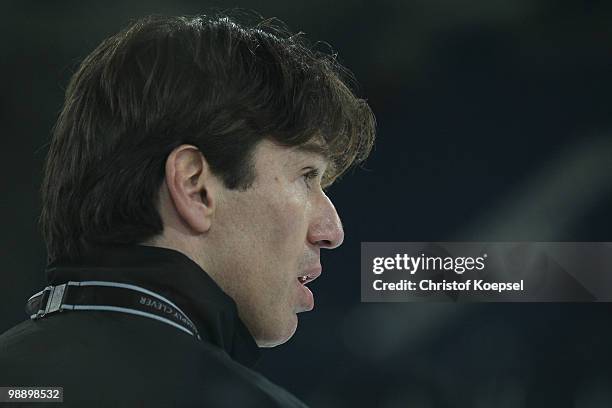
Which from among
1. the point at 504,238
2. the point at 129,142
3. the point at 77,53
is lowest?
the point at 129,142

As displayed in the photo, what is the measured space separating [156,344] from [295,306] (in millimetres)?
230

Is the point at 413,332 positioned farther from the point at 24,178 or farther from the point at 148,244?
the point at 148,244

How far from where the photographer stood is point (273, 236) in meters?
0.73

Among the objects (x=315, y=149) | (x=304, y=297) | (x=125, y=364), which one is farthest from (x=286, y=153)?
(x=125, y=364)

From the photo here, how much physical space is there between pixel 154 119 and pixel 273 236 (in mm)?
138

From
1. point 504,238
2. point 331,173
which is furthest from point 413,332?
point 331,173

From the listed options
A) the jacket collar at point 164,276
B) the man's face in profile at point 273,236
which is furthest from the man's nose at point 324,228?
the jacket collar at point 164,276

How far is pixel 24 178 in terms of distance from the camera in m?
2.63

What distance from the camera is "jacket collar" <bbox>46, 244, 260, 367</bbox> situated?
24.7 inches

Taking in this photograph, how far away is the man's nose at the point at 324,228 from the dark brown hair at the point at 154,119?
6 centimetres

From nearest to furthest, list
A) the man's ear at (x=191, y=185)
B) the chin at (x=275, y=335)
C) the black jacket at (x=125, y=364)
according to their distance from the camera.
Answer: the black jacket at (x=125, y=364) → the man's ear at (x=191, y=185) → the chin at (x=275, y=335)

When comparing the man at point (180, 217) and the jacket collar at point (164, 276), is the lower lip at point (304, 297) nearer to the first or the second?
the man at point (180, 217)

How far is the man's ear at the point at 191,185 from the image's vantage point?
66cm

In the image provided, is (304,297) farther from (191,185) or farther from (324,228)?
(191,185)
